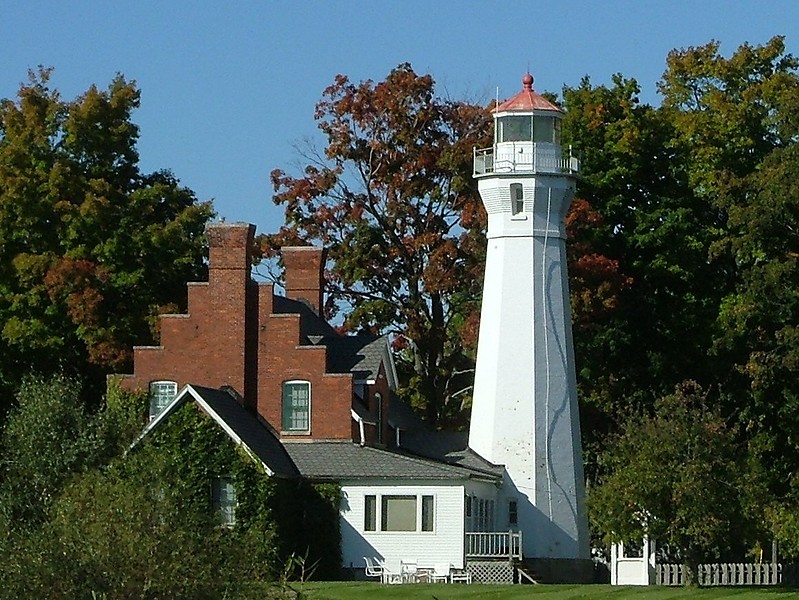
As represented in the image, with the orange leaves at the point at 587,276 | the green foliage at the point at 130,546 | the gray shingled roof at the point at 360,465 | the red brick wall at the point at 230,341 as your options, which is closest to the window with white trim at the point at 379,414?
the gray shingled roof at the point at 360,465

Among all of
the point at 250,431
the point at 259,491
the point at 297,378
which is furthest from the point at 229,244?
the point at 259,491

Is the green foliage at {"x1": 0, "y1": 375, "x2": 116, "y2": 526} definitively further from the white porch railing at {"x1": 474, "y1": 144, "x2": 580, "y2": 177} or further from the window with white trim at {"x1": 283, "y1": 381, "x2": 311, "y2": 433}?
the white porch railing at {"x1": 474, "y1": 144, "x2": 580, "y2": 177}

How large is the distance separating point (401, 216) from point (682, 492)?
19.8m

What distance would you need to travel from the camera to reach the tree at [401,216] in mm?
61094

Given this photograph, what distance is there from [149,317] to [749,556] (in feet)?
66.0

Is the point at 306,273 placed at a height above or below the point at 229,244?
above

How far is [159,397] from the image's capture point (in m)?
51.3

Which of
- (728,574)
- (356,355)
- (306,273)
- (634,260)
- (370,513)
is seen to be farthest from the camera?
(634,260)

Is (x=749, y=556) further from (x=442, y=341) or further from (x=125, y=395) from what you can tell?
(x=125, y=395)

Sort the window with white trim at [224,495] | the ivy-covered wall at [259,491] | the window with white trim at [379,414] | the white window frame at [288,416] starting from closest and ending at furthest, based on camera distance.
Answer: the ivy-covered wall at [259,491]
the window with white trim at [224,495]
the white window frame at [288,416]
the window with white trim at [379,414]

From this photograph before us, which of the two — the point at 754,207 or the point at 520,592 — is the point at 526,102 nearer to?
the point at 754,207

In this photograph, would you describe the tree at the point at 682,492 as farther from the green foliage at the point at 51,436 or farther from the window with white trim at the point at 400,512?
the green foliage at the point at 51,436

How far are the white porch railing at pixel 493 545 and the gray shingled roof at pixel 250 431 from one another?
4.78 meters

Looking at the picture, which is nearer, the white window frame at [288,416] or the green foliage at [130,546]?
the green foliage at [130,546]
